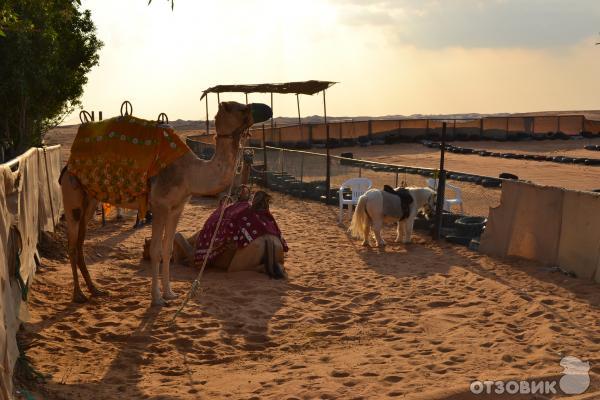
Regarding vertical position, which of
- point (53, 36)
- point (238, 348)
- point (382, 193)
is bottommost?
point (238, 348)

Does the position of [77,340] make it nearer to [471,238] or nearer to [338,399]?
[338,399]

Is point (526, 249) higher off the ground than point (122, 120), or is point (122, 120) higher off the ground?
point (122, 120)

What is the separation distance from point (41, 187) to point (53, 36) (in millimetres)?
8904

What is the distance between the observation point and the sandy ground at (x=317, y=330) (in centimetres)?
616

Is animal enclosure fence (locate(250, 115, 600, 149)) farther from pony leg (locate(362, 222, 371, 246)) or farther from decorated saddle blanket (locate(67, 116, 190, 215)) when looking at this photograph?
decorated saddle blanket (locate(67, 116, 190, 215))

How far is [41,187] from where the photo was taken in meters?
11.9

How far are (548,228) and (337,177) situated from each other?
10.0 meters

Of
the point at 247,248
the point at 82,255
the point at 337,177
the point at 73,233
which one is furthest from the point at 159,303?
the point at 337,177

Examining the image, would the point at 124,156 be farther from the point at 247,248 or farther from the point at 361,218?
the point at 361,218

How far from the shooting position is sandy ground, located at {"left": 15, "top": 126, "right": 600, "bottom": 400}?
616 cm

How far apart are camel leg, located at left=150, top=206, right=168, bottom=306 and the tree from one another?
1003 cm

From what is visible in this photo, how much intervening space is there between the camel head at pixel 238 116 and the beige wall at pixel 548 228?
5237 mm

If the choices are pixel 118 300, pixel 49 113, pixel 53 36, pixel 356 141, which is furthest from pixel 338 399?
pixel 356 141

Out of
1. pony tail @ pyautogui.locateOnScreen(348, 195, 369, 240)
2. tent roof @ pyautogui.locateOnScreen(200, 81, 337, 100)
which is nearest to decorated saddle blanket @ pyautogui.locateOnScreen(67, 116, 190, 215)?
pony tail @ pyautogui.locateOnScreen(348, 195, 369, 240)
